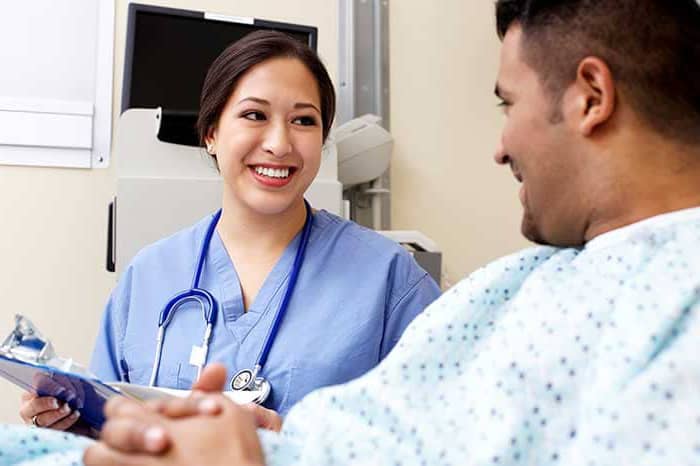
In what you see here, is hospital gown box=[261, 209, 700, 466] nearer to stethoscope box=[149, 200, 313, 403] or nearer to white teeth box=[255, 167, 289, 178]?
stethoscope box=[149, 200, 313, 403]

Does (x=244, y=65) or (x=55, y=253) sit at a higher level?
(x=244, y=65)

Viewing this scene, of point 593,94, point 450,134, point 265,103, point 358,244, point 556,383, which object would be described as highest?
point 450,134

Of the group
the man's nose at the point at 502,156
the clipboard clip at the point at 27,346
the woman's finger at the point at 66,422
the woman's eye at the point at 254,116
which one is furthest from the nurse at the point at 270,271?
the man's nose at the point at 502,156

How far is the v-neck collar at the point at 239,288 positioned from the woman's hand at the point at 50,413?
26cm

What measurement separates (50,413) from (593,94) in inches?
31.6

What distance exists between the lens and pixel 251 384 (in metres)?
0.99

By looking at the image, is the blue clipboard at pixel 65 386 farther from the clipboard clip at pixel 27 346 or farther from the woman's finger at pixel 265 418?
the woman's finger at pixel 265 418

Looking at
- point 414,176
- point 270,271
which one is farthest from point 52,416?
point 414,176

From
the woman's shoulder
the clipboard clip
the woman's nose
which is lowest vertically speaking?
the clipboard clip

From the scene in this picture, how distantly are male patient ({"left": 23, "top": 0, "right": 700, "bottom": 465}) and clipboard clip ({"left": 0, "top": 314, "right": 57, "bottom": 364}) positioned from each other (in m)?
0.23

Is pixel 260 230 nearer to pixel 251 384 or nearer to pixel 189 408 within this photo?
pixel 251 384

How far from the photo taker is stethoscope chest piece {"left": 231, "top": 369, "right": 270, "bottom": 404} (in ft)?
3.23

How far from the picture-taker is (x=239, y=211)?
1.20 metres

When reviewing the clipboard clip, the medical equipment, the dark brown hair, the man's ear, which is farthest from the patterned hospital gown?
the medical equipment
